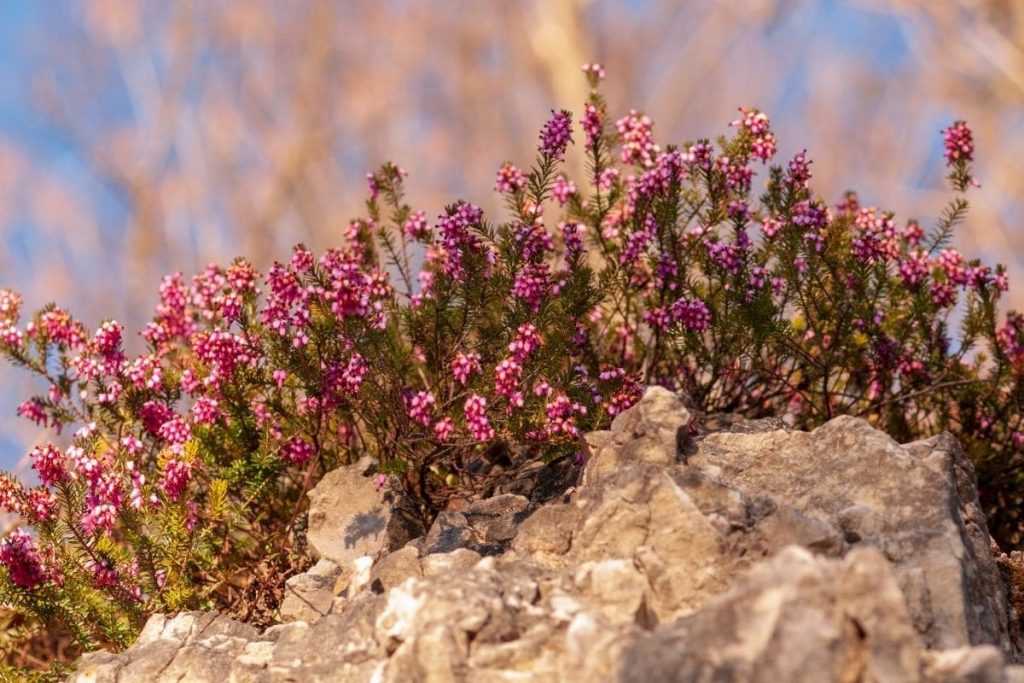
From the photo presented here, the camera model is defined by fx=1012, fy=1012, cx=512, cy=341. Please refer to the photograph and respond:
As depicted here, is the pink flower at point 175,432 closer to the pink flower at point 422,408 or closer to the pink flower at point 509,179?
the pink flower at point 422,408

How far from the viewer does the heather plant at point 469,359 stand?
4.27 meters

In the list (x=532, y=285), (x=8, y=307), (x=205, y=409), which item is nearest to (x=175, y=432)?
(x=205, y=409)

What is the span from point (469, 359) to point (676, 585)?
1615 mm

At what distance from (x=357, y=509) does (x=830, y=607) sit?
2.75 metres

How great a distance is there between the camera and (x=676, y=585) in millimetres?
2986

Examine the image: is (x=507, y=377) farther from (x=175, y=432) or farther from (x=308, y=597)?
(x=175, y=432)

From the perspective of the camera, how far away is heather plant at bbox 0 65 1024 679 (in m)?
4.27

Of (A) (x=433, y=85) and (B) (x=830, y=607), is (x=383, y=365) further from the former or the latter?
(A) (x=433, y=85)

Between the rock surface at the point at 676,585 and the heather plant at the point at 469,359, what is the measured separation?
17.6 inches

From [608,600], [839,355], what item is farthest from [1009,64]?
[608,600]

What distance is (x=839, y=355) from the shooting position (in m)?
5.58

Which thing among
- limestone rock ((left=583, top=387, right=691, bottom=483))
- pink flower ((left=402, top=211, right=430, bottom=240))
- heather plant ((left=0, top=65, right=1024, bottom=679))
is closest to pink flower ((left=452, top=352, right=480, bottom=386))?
heather plant ((left=0, top=65, right=1024, bottom=679))

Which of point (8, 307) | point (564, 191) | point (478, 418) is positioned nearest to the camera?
point (478, 418)

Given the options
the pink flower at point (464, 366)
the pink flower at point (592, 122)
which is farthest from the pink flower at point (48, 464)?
the pink flower at point (592, 122)
